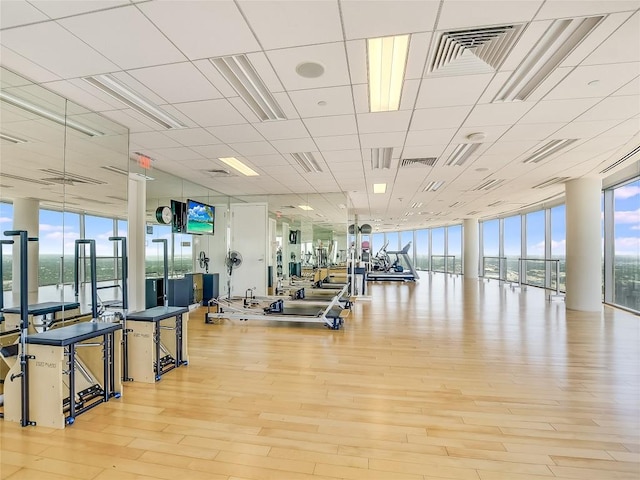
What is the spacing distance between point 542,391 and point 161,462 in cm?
342

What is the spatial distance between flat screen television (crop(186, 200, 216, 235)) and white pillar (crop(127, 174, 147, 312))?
162 centimetres

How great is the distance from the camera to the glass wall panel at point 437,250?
63.1 ft

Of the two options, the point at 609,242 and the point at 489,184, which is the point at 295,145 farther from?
the point at 609,242

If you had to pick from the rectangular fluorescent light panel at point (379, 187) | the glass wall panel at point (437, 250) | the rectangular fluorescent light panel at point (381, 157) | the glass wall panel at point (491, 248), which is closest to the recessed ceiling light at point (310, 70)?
the rectangular fluorescent light panel at point (381, 157)

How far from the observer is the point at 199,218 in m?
8.02

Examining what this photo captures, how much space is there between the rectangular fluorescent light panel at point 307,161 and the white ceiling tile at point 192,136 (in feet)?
4.55

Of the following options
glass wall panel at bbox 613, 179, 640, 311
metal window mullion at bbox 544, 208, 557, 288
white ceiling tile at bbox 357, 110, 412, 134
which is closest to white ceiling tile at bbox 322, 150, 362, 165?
white ceiling tile at bbox 357, 110, 412, 134

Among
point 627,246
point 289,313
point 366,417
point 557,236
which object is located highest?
point 557,236

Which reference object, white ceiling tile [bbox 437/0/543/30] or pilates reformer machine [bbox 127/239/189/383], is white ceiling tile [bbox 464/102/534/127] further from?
pilates reformer machine [bbox 127/239/189/383]

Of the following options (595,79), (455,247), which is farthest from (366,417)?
(455,247)

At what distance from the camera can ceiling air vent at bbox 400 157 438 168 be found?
570 centimetres

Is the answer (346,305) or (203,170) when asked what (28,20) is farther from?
(346,305)

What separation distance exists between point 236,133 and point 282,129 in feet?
2.26

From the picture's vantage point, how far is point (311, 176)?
23.0ft
